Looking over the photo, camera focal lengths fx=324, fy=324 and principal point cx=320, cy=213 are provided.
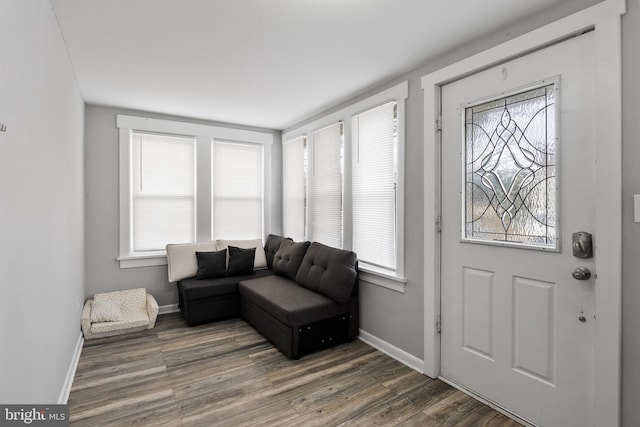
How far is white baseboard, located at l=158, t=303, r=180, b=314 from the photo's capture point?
4012 mm

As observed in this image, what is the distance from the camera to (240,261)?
13.3 ft

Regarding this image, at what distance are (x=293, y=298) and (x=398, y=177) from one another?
4.85 ft

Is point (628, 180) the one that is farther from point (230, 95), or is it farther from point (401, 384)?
point (230, 95)

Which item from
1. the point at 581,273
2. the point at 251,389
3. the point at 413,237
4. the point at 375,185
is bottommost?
the point at 251,389

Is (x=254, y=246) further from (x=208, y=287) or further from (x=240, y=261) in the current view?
(x=208, y=287)

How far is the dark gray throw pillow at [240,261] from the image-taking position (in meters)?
4.00

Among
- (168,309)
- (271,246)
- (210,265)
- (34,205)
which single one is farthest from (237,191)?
(34,205)

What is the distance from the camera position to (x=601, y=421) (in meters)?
1.62

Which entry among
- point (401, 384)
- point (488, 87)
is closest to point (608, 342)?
point (401, 384)

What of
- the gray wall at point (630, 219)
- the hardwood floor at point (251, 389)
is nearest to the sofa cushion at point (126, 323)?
the hardwood floor at point (251, 389)

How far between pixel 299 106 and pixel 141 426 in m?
3.14

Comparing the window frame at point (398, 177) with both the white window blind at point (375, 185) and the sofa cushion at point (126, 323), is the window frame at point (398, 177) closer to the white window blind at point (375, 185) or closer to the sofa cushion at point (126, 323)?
the white window blind at point (375, 185)

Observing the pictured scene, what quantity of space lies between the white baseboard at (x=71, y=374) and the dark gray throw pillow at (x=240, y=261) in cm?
156

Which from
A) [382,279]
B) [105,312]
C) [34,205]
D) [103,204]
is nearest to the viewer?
[34,205]
